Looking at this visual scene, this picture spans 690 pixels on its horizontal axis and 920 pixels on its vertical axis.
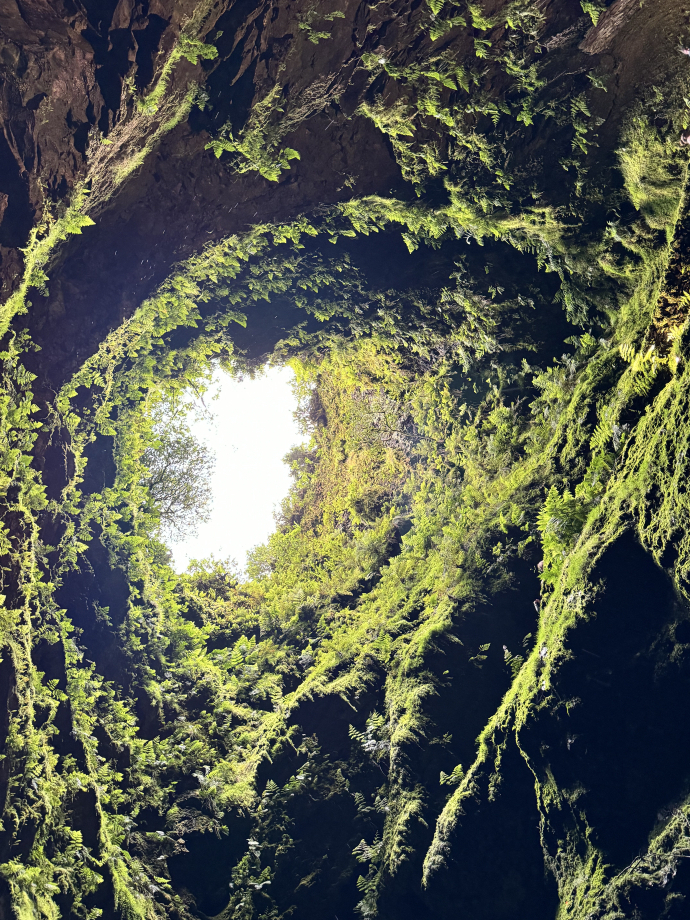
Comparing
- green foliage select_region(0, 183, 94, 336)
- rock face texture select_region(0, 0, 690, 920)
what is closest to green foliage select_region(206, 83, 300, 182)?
rock face texture select_region(0, 0, 690, 920)

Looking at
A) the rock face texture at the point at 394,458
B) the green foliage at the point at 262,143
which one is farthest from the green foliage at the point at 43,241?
the green foliage at the point at 262,143

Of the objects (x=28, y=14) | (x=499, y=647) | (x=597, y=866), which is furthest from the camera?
(x=28, y=14)

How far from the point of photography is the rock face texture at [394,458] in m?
3.10

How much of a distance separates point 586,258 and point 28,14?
5.06m

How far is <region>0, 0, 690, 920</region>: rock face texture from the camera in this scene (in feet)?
10.2

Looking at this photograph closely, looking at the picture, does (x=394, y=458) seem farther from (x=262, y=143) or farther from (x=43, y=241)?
(x=43, y=241)

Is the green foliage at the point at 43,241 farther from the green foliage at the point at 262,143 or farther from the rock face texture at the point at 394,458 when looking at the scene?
the green foliage at the point at 262,143

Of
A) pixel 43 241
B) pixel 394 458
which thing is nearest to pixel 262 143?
pixel 43 241

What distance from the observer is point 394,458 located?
738 centimetres

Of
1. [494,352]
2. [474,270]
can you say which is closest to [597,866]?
[494,352]

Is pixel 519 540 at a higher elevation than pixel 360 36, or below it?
below

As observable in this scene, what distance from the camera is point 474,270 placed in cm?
513

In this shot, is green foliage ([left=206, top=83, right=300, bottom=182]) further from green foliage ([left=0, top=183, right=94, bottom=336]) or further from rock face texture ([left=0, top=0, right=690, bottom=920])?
green foliage ([left=0, top=183, right=94, bottom=336])

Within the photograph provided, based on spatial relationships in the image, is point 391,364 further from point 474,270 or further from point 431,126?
point 431,126
